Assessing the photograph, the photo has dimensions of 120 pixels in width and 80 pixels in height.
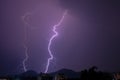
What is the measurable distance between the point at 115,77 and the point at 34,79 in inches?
558

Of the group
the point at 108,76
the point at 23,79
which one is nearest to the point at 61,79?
the point at 108,76

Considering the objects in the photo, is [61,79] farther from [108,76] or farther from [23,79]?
[23,79]

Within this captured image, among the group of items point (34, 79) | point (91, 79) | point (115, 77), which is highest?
point (34, 79)

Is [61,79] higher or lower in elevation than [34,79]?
lower

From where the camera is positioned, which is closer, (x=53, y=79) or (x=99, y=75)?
(x=99, y=75)

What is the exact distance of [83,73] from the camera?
119 ft

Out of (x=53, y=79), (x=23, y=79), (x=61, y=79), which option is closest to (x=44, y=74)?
(x=53, y=79)

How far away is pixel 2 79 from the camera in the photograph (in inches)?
1754

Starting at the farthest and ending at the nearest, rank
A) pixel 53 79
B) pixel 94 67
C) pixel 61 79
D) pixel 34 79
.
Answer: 1. pixel 34 79
2. pixel 53 79
3. pixel 61 79
4. pixel 94 67

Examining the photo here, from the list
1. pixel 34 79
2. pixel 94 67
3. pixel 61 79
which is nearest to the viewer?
pixel 94 67

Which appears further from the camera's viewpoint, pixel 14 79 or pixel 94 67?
pixel 14 79

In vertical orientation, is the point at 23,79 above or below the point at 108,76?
above

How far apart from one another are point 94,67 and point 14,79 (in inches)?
620

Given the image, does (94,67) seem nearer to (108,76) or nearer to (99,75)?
(99,75)
